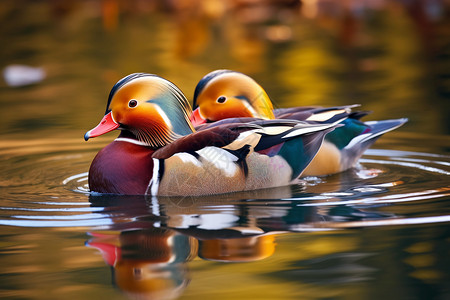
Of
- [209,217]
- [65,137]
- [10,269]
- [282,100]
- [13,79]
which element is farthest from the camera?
[13,79]

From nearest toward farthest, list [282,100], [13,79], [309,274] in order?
[309,274] → [282,100] → [13,79]

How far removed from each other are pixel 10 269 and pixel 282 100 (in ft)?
21.3

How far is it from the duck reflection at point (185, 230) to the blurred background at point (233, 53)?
310 cm

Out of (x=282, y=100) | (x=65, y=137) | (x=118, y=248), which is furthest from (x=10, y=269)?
(x=282, y=100)

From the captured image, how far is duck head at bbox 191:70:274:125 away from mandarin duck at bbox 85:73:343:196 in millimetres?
780

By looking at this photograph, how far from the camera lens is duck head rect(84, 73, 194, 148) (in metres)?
6.84

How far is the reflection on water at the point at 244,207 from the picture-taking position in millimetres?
4609

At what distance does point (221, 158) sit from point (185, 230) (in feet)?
3.62

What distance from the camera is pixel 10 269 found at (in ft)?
16.4

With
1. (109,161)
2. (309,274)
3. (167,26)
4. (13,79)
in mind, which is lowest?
(309,274)

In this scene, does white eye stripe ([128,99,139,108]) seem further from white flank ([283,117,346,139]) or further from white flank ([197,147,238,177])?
white flank ([283,117,346,139])

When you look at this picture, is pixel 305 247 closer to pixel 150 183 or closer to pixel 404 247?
Answer: pixel 404 247

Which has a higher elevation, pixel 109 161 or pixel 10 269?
pixel 109 161

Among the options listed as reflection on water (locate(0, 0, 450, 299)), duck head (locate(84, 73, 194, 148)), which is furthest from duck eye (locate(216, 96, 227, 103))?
reflection on water (locate(0, 0, 450, 299))
